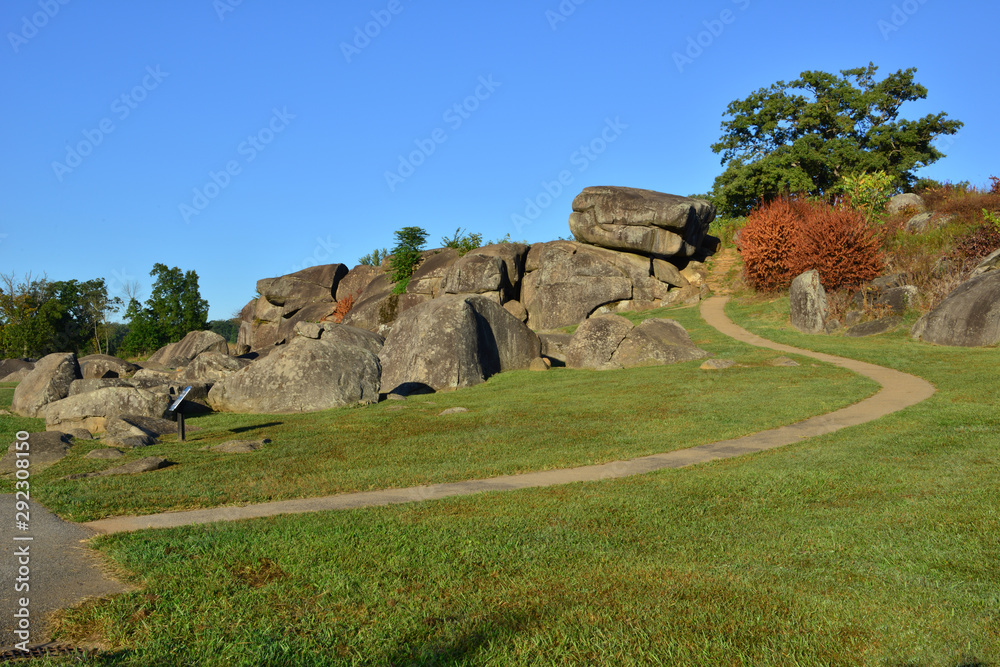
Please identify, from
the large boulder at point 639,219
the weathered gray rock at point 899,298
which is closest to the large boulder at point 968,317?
the weathered gray rock at point 899,298

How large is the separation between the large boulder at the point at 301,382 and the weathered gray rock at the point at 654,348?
8.62m

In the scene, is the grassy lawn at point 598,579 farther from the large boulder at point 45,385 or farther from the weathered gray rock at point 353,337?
the weathered gray rock at point 353,337

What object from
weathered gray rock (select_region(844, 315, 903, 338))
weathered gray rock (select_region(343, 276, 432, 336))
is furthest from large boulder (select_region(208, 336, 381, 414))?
weathered gray rock (select_region(343, 276, 432, 336))

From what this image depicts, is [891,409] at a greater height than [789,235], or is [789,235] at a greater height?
[789,235]

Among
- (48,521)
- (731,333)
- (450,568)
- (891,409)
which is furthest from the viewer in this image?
(731,333)

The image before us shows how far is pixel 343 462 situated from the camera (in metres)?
10.3

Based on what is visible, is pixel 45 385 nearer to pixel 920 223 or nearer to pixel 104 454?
pixel 104 454

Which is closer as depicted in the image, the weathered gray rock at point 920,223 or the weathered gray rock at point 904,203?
the weathered gray rock at point 920,223

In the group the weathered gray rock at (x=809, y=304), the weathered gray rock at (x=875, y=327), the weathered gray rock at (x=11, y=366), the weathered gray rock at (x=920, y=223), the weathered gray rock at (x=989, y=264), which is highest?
the weathered gray rock at (x=920, y=223)

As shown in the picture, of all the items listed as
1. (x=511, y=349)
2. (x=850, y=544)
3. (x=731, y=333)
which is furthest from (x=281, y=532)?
(x=731, y=333)

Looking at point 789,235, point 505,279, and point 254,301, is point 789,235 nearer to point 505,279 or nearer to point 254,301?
point 505,279

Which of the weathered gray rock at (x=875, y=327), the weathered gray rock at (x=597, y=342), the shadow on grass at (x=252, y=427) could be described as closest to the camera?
the shadow on grass at (x=252, y=427)

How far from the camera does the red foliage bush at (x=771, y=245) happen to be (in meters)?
34.2

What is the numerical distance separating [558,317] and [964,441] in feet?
94.8
